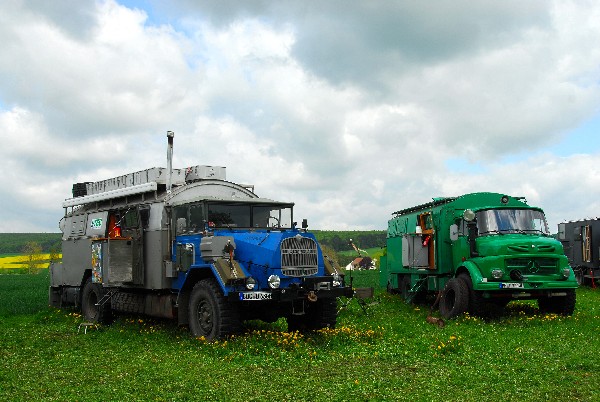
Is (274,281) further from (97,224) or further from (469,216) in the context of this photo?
(97,224)

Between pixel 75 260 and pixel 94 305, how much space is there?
2.75 m

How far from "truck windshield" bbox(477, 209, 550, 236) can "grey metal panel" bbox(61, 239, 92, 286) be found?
12476 millimetres

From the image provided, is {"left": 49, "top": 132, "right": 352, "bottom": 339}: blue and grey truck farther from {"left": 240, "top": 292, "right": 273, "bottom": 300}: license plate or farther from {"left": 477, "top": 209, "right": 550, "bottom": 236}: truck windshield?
{"left": 477, "top": 209, "right": 550, "bottom": 236}: truck windshield

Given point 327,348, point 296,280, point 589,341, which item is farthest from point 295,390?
point 589,341

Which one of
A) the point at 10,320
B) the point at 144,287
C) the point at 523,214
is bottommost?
the point at 10,320

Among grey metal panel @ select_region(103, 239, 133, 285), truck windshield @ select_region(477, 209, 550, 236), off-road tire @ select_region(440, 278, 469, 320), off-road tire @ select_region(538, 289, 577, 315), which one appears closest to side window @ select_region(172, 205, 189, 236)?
grey metal panel @ select_region(103, 239, 133, 285)

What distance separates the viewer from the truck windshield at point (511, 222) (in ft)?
56.9

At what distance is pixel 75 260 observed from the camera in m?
20.1

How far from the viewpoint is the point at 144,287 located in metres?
16.3

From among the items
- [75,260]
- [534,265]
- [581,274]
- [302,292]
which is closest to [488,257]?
[534,265]

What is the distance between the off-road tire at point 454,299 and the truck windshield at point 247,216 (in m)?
5.42

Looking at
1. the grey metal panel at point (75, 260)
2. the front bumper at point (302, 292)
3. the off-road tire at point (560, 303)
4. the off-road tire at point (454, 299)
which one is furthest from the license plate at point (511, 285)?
the grey metal panel at point (75, 260)

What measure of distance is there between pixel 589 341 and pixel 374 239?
10548cm

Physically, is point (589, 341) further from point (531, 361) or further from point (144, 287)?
point (144, 287)
